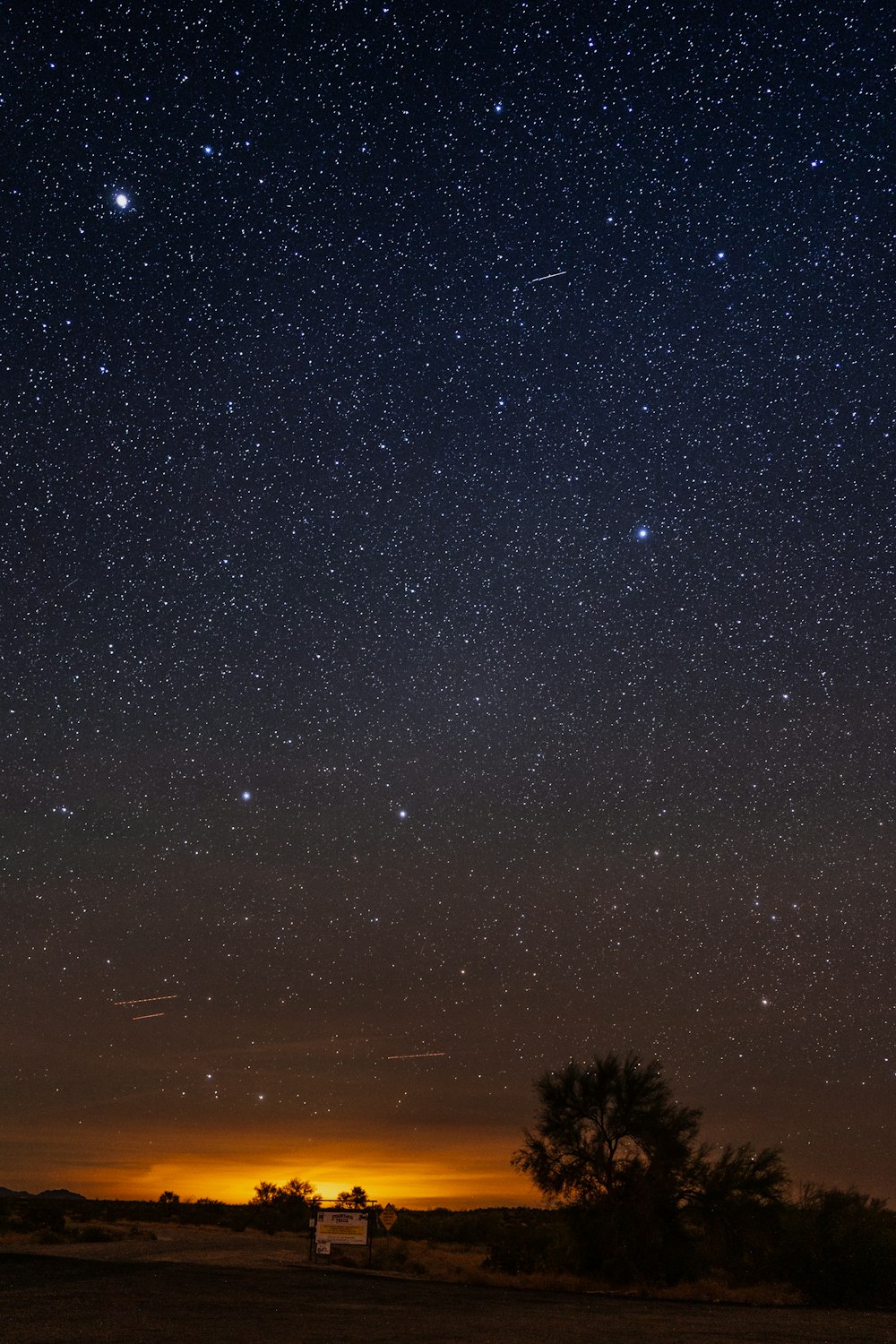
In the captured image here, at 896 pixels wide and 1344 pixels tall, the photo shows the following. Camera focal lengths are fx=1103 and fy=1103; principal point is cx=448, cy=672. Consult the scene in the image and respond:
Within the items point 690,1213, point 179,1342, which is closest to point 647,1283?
point 690,1213

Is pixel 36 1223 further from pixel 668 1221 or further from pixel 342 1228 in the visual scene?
pixel 668 1221

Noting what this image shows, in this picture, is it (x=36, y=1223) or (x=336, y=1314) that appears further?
(x=36, y=1223)

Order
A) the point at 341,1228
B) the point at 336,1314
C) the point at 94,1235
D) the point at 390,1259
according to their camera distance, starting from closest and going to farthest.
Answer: the point at 336,1314 → the point at 341,1228 → the point at 390,1259 → the point at 94,1235

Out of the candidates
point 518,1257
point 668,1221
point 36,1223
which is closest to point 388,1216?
point 518,1257

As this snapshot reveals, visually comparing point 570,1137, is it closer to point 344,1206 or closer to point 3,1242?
point 344,1206

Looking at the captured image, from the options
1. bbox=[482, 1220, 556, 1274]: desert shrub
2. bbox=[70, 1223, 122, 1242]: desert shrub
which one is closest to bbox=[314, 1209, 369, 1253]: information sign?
bbox=[482, 1220, 556, 1274]: desert shrub

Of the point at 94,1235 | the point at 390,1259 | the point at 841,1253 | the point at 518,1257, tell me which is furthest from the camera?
the point at 94,1235

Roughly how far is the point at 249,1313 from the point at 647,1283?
12.0 metres

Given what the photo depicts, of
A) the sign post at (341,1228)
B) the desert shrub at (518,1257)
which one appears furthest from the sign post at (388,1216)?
the desert shrub at (518,1257)

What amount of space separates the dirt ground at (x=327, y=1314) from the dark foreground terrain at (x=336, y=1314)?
0.09 ft

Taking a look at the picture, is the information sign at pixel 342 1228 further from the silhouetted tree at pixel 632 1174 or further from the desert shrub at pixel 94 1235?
the desert shrub at pixel 94 1235

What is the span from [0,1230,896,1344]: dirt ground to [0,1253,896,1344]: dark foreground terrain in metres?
0.03

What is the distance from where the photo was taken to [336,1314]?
59.9ft

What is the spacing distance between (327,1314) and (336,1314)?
213mm
